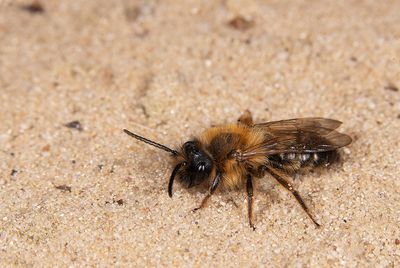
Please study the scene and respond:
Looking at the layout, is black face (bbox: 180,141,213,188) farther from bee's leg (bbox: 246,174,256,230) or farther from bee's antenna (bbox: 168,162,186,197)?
bee's leg (bbox: 246,174,256,230)

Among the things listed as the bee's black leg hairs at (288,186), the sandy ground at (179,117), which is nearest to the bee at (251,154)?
the bee's black leg hairs at (288,186)

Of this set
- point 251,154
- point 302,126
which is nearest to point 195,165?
point 251,154

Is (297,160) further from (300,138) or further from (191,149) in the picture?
(191,149)

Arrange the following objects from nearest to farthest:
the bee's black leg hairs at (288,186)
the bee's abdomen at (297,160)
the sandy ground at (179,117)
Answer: the sandy ground at (179,117) → the bee's black leg hairs at (288,186) → the bee's abdomen at (297,160)

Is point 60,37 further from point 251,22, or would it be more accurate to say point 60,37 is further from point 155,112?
point 251,22

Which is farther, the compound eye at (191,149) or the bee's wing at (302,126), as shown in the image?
the bee's wing at (302,126)

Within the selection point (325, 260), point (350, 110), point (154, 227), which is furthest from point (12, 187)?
point (350, 110)

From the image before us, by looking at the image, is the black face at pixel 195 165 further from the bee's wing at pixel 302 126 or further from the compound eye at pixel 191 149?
the bee's wing at pixel 302 126
